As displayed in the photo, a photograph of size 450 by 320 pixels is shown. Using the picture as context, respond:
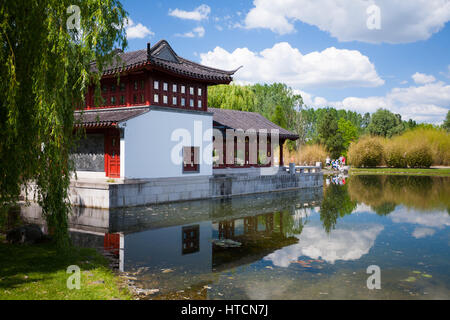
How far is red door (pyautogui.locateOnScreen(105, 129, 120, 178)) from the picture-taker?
53.4 ft

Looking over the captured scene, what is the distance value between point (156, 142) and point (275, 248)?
8.88 meters

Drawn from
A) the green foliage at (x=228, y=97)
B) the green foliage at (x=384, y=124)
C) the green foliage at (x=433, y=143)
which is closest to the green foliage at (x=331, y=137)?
the green foliage at (x=433, y=143)

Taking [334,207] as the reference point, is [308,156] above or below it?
above

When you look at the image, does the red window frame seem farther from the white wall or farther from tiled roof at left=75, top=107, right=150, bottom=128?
tiled roof at left=75, top=107, right=150, bottom=128

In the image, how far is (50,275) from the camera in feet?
20.4

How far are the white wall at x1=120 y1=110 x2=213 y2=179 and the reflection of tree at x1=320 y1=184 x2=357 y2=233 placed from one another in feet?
20.3

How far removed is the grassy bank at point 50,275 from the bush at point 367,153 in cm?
4316

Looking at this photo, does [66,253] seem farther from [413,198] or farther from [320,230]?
[413,198]

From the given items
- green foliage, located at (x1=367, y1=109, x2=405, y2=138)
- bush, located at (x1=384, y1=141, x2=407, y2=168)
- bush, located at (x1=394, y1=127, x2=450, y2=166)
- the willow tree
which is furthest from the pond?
green foliage, located at (x1=367, y1=109, x2=405, y2=138)

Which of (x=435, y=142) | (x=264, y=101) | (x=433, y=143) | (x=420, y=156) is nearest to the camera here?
(x=420, y=156)

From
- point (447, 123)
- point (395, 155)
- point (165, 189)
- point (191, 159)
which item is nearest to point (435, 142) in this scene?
point (395, 155)

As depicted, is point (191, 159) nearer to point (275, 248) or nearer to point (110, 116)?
point (110, 116)

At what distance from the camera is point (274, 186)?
22109mm

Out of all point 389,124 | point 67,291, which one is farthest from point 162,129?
point 389,124
